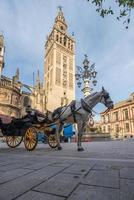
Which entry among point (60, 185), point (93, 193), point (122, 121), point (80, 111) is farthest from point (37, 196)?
point (122, 121)

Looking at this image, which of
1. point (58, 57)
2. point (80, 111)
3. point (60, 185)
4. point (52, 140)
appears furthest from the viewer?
point (58, 57)

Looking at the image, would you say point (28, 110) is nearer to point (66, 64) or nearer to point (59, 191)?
point (59, 191)

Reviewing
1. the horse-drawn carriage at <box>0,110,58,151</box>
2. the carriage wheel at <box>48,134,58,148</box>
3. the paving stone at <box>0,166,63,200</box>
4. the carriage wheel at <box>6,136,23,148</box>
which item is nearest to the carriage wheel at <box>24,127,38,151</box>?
the horse-drawn carriage at <box>0,110,58,151</box>

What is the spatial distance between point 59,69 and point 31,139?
51.0 metres

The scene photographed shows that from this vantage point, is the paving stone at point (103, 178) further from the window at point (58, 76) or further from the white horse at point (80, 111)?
the window at point (58, 76)

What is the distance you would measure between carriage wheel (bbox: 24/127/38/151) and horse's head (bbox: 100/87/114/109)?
3019 mm

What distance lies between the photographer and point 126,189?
74.0 inches

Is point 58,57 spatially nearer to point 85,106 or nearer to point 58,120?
point 58,120

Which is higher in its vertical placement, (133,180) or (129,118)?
(129,118)

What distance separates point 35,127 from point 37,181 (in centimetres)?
496

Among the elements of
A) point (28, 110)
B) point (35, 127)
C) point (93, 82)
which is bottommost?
point (35, 127)

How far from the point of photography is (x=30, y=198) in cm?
166

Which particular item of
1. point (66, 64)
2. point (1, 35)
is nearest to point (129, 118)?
point (66, 64)

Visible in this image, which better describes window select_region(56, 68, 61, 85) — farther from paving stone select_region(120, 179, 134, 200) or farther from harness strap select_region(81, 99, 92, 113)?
paving stone select_region(120, 179, 134, 200)
